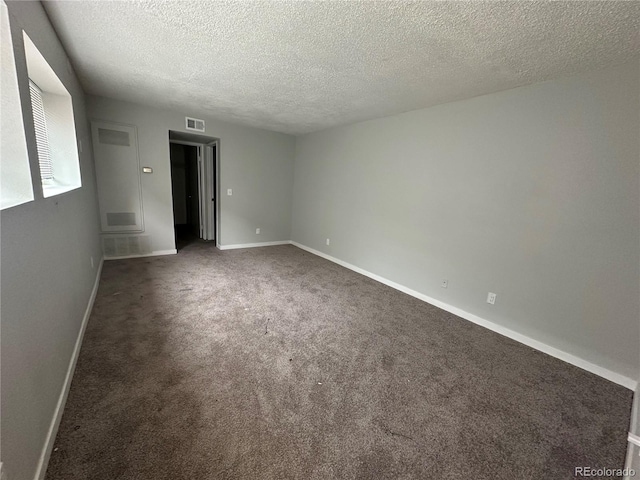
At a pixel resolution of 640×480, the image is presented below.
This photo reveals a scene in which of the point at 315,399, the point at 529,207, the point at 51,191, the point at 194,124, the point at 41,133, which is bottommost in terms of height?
the point at 315,399

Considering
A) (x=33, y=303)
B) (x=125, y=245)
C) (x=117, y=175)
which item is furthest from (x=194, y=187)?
(x=33, y=303)

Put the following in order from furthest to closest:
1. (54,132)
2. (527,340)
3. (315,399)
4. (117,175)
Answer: (117,175) → (527,340) → (54,132) → (315,399)

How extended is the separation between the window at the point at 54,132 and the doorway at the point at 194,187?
2057 millimetres

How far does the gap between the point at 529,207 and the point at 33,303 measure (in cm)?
365

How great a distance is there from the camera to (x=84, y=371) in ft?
5.72

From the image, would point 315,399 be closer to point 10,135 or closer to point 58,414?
point 58,414

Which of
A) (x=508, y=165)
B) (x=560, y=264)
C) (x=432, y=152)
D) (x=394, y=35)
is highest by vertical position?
(x=394, y=35)

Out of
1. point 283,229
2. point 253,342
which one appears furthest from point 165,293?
point 283,229

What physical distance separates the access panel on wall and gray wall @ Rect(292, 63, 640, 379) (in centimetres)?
379

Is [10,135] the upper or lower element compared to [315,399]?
upper

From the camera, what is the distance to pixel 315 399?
5.46ft

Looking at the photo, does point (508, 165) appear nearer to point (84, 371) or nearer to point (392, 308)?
point (392, 308)

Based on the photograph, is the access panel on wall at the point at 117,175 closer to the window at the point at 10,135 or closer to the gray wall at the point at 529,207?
the window at the point at 10,135

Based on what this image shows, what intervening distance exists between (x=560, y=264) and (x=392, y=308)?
5.36 feet
